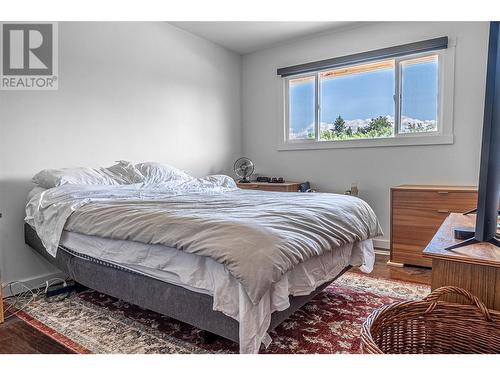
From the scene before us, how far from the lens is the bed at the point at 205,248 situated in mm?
1328

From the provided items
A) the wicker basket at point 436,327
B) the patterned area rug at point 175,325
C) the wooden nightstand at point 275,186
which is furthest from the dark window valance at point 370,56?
the wicker basket at point 436,327

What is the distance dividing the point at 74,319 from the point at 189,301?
3.23 feet

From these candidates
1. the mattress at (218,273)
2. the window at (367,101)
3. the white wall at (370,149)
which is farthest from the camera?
the window at (367,101)

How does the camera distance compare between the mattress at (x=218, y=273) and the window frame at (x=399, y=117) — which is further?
the window frame at (x=399, y=117)

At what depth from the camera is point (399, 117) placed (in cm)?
363

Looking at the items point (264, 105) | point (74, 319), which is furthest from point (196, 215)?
point (264, 105)

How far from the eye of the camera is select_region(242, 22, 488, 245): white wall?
319cm

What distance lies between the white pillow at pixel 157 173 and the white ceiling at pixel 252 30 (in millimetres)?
1756

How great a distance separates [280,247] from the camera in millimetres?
1352

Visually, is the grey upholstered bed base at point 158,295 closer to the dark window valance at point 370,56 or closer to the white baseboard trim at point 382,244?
the white baseboard trim at point 382,244

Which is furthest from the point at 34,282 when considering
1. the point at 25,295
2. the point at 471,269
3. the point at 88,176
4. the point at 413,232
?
the point at 413,232

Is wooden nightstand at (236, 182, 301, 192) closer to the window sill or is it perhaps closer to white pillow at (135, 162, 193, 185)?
the window sill

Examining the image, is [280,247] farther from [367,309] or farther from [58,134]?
[58,134]

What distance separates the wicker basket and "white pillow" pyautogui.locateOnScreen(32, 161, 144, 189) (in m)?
2.25
